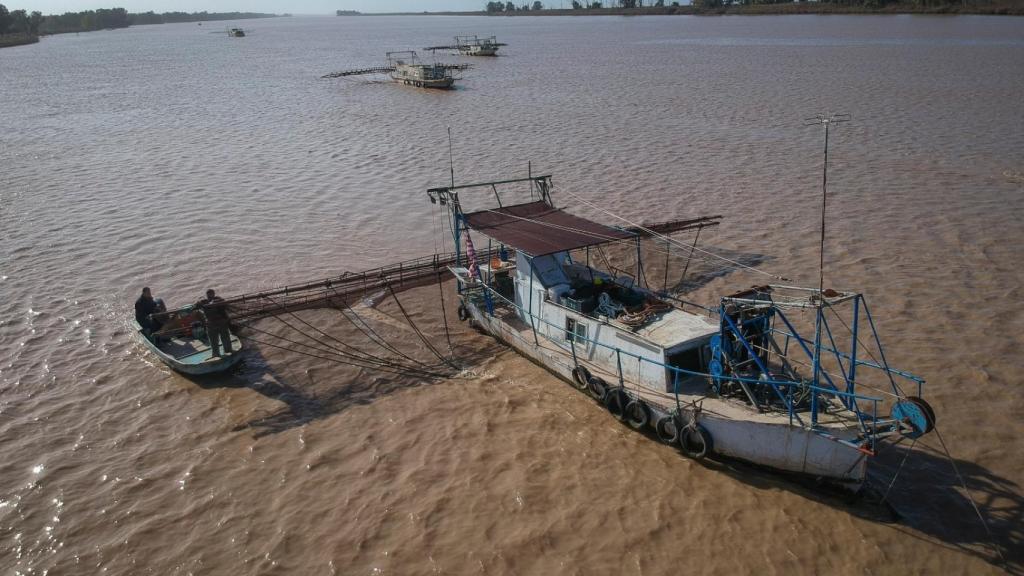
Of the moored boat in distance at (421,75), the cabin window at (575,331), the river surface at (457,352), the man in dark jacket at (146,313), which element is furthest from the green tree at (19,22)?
the cabin window at (575,331)

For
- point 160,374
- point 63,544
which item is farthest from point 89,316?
point 63,544

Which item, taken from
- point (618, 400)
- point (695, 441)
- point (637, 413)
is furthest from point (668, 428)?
point (618, 400)

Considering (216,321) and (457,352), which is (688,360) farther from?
(216,321)

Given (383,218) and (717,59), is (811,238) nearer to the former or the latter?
(383,218)

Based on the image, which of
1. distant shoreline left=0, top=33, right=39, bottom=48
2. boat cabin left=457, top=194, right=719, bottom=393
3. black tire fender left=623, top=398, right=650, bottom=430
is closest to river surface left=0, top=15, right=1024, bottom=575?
black tire fender left=623, top=398, right=650, bottom=430

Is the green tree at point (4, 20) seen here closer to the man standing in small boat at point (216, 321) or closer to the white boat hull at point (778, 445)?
the man standing in small boat at point (216, 321)

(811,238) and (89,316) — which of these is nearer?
(89,316)
